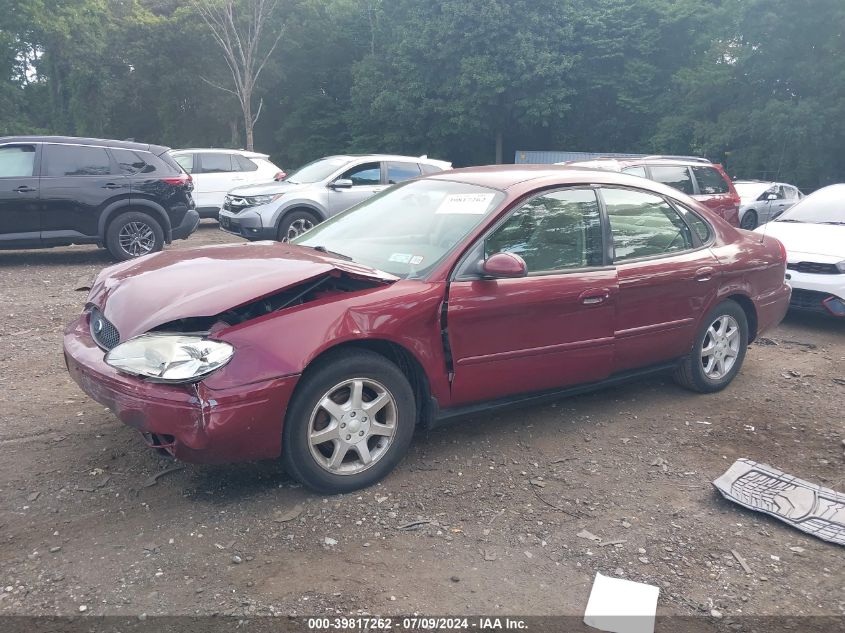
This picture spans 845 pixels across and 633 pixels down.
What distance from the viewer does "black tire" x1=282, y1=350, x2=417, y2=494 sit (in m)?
3.47

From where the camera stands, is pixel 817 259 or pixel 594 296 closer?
pixel 594 296

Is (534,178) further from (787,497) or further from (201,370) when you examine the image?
(201,370)

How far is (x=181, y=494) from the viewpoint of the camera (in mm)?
3668

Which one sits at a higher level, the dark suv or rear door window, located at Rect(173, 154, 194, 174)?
rear door window, located at Rect(173, 154, 194, 174)

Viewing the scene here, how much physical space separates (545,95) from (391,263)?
31532mm

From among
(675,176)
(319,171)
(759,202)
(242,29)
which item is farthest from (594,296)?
(242,29)

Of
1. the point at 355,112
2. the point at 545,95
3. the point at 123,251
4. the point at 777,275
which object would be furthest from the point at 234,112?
the point at 777,275

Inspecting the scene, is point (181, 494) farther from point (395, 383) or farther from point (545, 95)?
point (545, 95)

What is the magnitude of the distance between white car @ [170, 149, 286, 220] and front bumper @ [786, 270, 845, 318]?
Result: 10220mm

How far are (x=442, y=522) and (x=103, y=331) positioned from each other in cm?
196

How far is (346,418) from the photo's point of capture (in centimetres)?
362

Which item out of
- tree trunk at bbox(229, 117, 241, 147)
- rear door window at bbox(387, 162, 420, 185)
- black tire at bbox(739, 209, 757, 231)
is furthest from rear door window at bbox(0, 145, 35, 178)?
tree trunk at bbox(229, 117, 241, 147)

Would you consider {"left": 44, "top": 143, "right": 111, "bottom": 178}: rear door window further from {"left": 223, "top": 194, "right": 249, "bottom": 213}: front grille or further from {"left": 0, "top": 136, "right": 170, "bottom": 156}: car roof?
{"left": 223, "top": 194, "right": 249, "bottom": 213}: front grille

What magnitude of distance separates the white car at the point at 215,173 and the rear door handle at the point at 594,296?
37.7 ft
